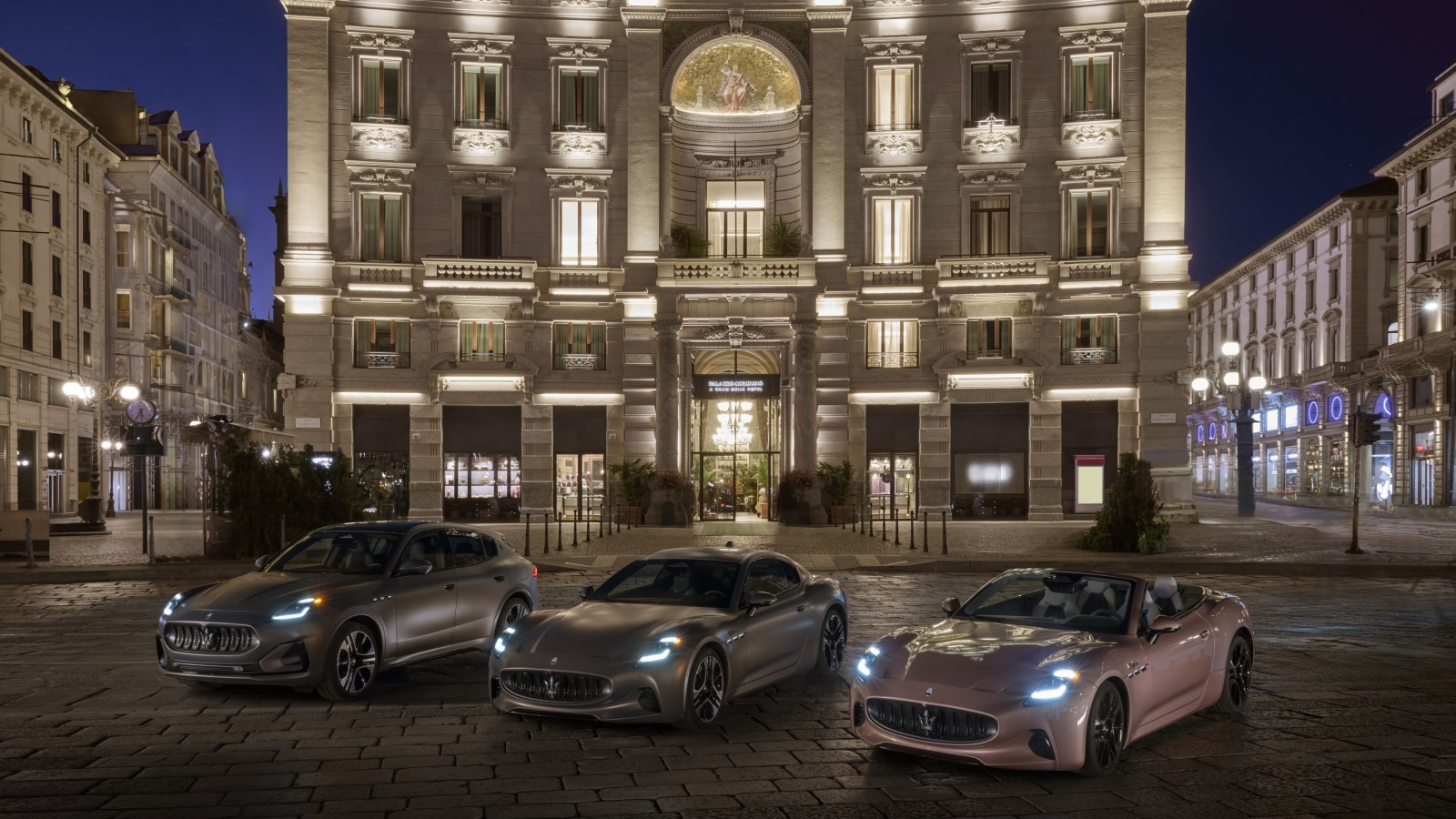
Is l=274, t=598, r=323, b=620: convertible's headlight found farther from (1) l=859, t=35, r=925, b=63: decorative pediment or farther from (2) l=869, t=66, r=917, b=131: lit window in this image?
(1) l=859, t=35, r=925, b=63: decorative pediment

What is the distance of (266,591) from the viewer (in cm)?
1095

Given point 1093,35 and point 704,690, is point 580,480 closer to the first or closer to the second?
point 1093,35

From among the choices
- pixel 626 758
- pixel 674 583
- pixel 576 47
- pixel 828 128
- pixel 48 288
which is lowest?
pixel 626 758

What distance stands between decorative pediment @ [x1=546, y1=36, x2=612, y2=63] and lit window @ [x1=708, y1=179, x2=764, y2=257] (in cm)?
618

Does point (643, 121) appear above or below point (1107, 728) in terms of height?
above

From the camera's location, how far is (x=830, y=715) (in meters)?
10.3

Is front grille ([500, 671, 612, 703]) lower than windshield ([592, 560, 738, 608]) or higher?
lower

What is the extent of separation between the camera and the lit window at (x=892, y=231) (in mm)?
41250

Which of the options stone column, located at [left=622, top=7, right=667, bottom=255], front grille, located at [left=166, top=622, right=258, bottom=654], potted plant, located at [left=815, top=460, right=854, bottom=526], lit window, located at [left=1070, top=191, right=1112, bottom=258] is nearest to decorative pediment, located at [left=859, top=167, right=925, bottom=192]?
lit window, located at [left=1070, top=191, right=1112, bottom=258]

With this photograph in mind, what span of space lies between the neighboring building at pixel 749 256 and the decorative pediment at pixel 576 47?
92 millimetres

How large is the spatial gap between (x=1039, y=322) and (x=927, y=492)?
7.12m

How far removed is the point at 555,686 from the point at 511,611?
152 inches

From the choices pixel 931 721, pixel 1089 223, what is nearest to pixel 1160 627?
pixel 931 721

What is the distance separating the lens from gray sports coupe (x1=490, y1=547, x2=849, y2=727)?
367 inches
